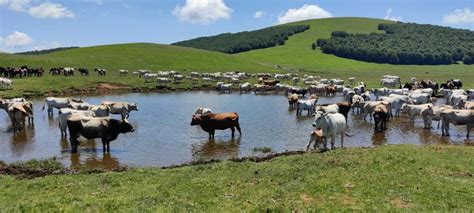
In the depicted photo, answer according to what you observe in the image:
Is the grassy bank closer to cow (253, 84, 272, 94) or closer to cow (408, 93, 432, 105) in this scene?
cow (408, 93, 432, 105)

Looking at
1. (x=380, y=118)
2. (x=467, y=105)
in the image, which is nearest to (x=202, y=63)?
(x=467, y=105)

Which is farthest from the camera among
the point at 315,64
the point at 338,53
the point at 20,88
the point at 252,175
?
the point at 338,53

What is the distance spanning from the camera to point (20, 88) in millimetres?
51250

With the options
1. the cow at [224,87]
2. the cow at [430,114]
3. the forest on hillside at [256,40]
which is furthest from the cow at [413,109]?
the forest on hillside at [256,40]

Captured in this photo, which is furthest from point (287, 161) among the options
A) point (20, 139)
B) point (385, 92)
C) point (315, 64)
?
point (315, 64)

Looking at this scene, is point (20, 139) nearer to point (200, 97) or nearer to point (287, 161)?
point (287, 161)

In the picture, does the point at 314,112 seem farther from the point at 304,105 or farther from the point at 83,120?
the point at 83,120

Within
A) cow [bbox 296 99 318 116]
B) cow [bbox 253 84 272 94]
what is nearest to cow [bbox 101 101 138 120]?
cow [bbox 296 99 318 116]

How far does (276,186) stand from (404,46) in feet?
490

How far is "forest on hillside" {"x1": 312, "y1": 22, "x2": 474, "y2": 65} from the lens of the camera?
474 feet

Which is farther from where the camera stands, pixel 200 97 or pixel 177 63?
pixel 177 63

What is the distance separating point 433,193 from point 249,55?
455 feet

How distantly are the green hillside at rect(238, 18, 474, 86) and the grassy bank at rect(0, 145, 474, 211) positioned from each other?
86.6 m

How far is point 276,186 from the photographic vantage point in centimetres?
1456
